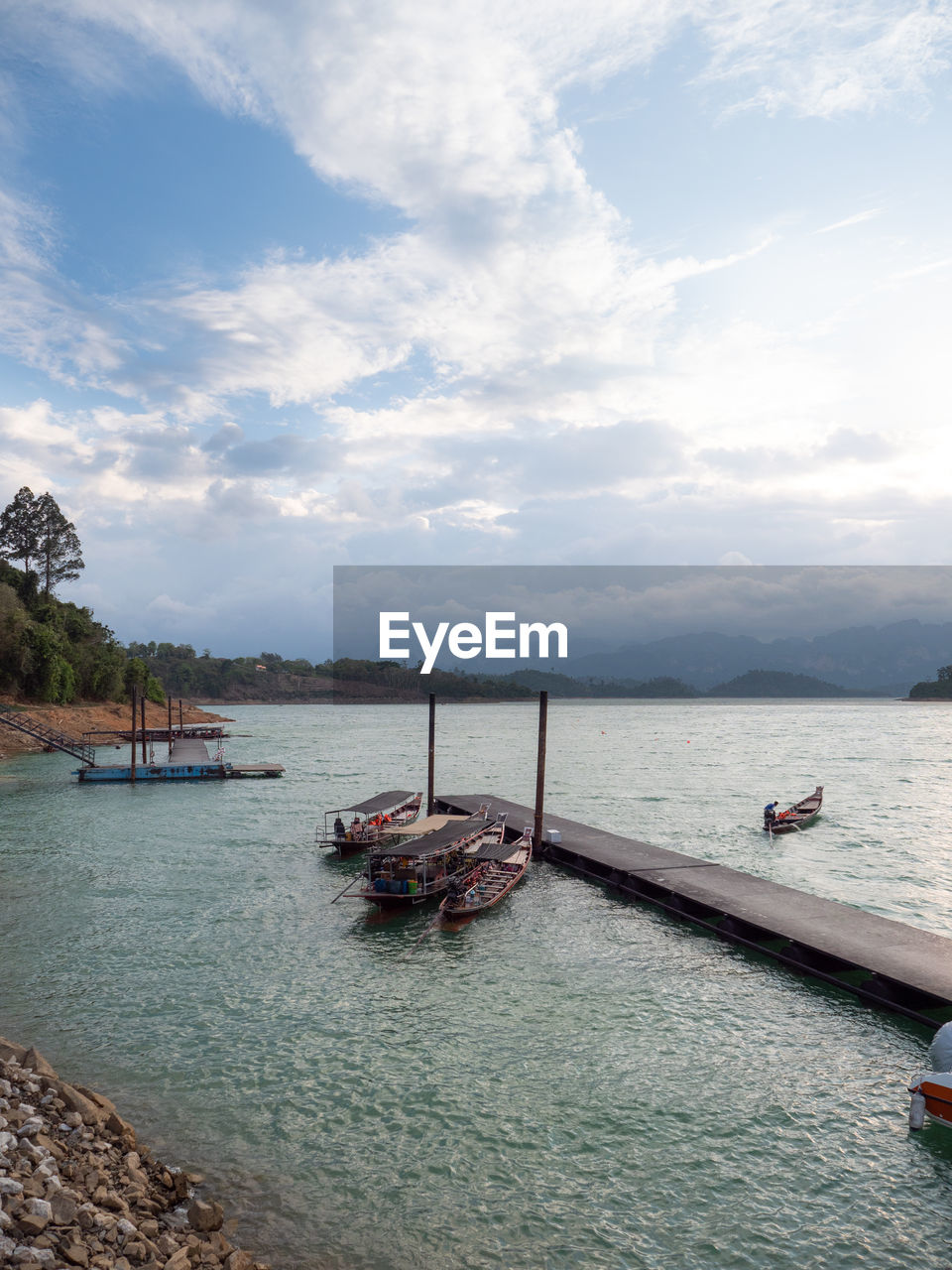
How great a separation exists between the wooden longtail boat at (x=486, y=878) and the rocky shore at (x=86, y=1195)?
13.8m

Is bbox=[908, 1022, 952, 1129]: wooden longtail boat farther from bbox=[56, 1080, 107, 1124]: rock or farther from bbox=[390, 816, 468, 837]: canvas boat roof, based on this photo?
bbox=[390, 816, 468, 837]: canvas boat roof

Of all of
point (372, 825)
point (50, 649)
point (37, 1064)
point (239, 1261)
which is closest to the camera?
point (239, 1261)

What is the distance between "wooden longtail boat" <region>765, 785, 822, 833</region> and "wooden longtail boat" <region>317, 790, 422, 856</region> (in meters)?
19.1

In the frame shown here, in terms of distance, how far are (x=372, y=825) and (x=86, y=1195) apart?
1074 inches

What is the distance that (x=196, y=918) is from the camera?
2653 cm

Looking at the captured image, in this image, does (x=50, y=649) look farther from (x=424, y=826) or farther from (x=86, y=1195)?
(x=86, y=1195)

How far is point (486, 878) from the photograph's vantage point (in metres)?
29.3

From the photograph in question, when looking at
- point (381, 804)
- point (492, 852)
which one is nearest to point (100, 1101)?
point (492, 852)

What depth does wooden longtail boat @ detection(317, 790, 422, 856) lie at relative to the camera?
117ft

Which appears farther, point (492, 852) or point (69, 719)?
point (69, 719)

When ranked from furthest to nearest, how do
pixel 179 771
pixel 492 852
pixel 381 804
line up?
1. pixel 179 771
2. pixel 381 804
3. pixel 492 852

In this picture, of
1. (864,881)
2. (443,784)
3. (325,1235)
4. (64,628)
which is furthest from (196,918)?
(64,628)

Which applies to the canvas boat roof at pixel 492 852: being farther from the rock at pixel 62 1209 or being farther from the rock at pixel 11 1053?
the rock at pixel 62 1209

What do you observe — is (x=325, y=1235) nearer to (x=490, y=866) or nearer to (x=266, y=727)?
(x=490, y=866)
